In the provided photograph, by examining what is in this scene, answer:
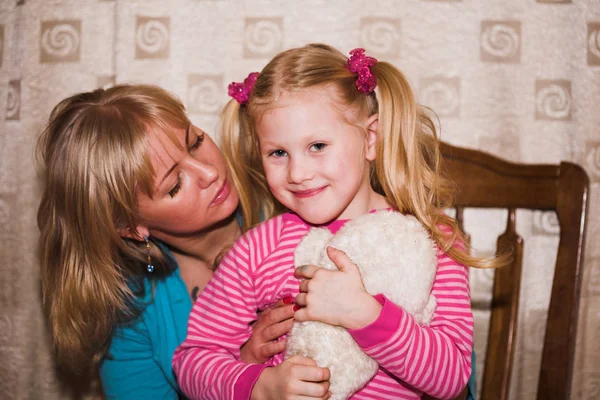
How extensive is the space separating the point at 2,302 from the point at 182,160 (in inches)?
37.3

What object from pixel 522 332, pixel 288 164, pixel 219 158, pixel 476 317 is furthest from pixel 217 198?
pixel 522 332

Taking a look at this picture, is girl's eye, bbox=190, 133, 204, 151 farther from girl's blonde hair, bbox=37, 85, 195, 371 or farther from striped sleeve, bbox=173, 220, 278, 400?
striped sleeve, bbox=173, 220, 278, 400

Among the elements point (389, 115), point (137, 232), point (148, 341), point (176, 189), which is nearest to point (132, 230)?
point (137, 232)

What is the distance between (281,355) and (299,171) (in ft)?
1.16

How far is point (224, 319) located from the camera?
1011 millimetres

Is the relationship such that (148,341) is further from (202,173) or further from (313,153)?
(313,153)

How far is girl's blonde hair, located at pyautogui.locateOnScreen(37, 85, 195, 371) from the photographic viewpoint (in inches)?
42.5

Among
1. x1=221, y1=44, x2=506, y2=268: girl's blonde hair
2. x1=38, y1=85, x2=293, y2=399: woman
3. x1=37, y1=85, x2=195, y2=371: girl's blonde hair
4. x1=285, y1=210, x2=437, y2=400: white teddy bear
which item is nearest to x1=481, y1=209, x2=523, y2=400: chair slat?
x1=221, y1=44, x2=506, y2=268: girl's blonde hair

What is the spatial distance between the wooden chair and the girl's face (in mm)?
404

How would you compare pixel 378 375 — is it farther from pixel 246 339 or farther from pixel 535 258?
pixel 535 258

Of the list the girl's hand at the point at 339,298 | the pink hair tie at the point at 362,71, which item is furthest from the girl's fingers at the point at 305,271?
the pink hair tie at the point at 362,71

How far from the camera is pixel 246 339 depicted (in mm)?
1070

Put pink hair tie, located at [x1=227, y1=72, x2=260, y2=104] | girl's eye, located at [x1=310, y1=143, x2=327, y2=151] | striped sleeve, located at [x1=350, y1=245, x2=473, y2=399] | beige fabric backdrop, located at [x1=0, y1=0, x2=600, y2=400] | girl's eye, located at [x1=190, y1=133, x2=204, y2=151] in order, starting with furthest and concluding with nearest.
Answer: beige fabric backdrop, located at [x1=0, y1=0, x2=600, y2=400]
girl's eye, located at [x1=190, y1=133, x2=204, y2=151]
pink hair tie, located at [x1=227, y1=72, x2=260, y2=104]
girl's eye, located at [x1=310, y1=143, x2=327, y2=151]
striped sleeve, located at [x1=350, y1=245, x2=473, y2=399]

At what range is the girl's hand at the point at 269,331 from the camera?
960mm
